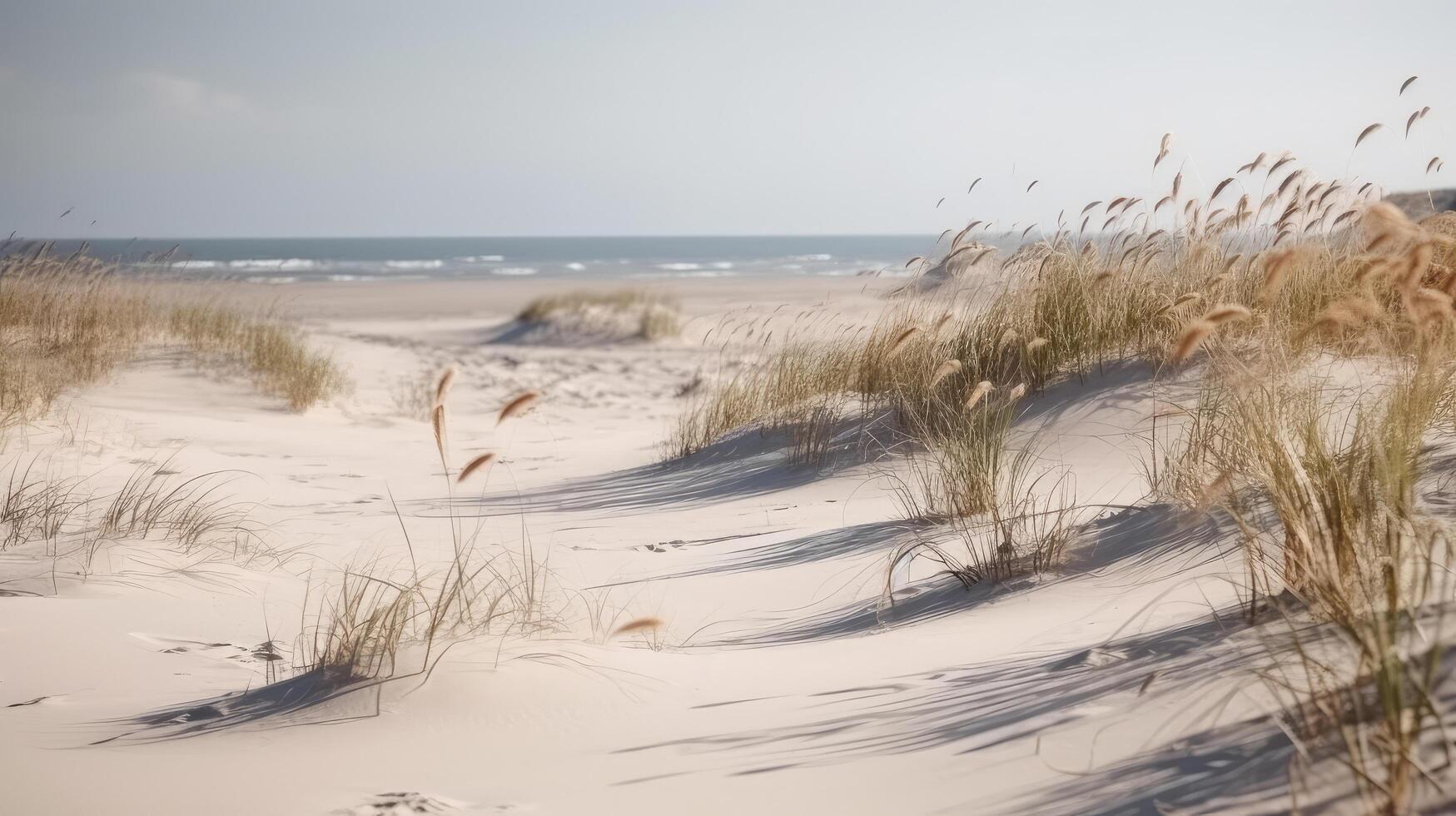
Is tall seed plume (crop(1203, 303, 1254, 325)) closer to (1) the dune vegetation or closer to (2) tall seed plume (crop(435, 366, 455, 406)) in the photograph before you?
(1) the dune vegetation

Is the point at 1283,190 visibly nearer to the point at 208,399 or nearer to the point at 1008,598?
the point at 1008,598

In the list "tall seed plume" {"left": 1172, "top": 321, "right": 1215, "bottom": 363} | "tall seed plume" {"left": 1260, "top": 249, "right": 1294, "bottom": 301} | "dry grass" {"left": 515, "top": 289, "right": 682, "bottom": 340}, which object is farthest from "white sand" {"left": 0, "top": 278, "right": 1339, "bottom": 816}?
"dry grass" {"left": 515, "top": 289, "right": 682, "bottom": 340}

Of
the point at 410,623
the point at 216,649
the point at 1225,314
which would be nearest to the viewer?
the point at 1225,314

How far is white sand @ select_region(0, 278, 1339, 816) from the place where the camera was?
1.78 metres

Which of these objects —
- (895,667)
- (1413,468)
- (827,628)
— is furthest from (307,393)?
(1413,468)

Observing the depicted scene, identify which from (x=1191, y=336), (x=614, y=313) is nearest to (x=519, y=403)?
(x=1191, y=336)

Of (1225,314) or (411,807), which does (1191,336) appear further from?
(411,807)

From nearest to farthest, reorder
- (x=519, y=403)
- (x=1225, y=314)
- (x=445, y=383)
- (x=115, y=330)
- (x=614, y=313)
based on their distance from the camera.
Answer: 1. (x=1225, y=314)
2. (x=519, y=403)
3. (x=445, y=383)
4. (x=115, y=330)
5. (x=614, y=313)

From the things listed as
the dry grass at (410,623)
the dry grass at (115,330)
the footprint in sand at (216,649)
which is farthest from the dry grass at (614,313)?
the footprint in sand at (216,649)

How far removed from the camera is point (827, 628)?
123 inches

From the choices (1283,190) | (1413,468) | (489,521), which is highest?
(1283,190)

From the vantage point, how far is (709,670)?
2.62m

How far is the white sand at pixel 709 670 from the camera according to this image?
178 centimetres

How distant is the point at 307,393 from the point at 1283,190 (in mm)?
7099
